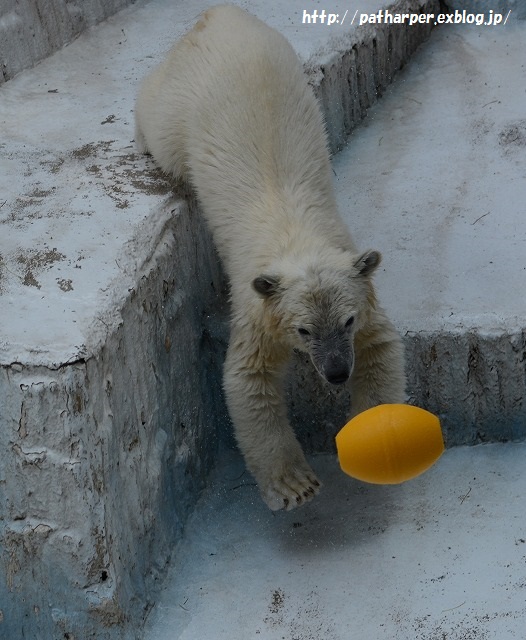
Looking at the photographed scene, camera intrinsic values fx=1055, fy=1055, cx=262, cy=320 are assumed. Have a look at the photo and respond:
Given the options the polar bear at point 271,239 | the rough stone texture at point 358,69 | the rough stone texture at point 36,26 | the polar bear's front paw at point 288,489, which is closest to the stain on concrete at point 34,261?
the polar bear at point 271,239

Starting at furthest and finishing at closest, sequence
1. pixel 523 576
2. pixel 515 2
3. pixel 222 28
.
A: pixel 515 2, pixel 222 28, pixel 523 576

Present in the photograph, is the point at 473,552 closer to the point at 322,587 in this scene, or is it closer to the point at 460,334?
Answer: the point at 322,587

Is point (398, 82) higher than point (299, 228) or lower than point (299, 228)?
lower

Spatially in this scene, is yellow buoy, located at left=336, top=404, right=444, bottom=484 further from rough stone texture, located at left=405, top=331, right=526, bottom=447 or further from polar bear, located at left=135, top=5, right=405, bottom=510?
rough stone texture, located at left=405, top=331, right=526, bottom=447

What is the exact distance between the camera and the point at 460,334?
3.88 m

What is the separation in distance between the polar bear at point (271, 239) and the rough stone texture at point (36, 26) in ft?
4.48

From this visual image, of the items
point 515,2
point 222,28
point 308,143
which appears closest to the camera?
point 308,143

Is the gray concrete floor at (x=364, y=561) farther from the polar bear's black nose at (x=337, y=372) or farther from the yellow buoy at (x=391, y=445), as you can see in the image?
the polar bear's black nose at (x=337, y=372)

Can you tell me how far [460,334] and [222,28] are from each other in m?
1.51

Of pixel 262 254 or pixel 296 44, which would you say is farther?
pixel 296 44

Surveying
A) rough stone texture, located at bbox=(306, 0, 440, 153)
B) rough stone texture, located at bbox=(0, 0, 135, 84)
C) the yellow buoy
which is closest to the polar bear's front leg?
the yellow buoy

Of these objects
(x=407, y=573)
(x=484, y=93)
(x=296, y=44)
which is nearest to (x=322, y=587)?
(x=407, y=573)

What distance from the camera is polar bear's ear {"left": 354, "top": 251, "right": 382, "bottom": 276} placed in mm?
3311

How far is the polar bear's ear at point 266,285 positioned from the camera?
3271 millimetres
